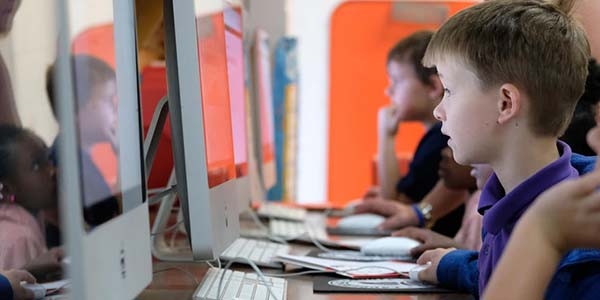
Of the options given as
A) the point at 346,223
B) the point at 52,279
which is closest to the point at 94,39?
the point at 52,279

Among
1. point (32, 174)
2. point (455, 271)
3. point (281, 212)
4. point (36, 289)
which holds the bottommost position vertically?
point (281, 212)

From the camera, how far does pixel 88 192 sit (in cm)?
71

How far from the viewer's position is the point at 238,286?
122 centimetres

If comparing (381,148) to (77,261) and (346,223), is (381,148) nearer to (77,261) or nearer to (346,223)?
(346,223)

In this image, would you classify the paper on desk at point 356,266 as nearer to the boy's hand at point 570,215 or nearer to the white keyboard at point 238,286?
the white keyboard at point 238,286

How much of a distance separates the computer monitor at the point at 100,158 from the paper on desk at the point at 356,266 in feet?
1.70

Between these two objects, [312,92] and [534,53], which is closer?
[534,53]

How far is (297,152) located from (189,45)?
8.72 ft

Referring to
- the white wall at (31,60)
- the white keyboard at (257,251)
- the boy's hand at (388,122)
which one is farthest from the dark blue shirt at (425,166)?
the white wall at (31,60)

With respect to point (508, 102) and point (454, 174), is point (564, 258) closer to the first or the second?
point (508, 102)

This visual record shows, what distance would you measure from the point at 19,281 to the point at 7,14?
1.05ft

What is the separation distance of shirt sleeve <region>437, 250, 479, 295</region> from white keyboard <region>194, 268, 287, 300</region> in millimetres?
235

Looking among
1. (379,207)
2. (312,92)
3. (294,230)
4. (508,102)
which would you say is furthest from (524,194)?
(312,92)

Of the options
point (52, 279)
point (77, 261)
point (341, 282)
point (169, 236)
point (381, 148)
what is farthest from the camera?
point (381, 148)
